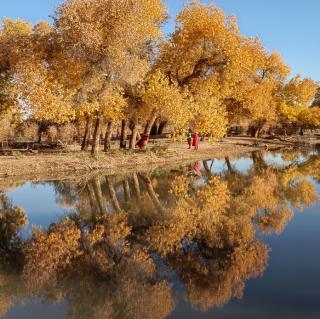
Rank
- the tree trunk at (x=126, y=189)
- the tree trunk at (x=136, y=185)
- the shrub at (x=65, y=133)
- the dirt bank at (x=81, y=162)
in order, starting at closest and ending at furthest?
the tree trunk at (x=126, y=189), the tree trunk at (x=136, y=185), the dirt bank at (x=81, y=162), the shrub at (x=65, y=133)

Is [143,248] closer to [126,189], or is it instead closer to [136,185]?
[126,189]

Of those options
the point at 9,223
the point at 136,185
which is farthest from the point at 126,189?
the point at 9,223

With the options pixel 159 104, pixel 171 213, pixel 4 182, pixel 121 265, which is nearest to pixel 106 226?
pixel 171 213

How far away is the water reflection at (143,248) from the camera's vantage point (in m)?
8.12

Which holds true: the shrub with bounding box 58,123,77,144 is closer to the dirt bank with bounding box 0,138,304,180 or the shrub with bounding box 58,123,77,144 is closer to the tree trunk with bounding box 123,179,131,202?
the dirt bank with bounding box 0,138,304,180

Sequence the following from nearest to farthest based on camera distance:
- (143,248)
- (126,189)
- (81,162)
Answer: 1. (143,248)
2. (126,189)
3. (81,162)

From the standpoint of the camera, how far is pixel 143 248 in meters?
11.1

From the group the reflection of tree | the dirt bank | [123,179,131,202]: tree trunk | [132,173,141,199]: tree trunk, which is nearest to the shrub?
the dirt bank

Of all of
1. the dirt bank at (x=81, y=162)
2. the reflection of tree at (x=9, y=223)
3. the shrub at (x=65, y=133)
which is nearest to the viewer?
the reflection of tree at (x=9, y=223)

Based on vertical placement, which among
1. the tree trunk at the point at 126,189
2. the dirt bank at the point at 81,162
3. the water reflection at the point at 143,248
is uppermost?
the dirt bank at the point at 81,162

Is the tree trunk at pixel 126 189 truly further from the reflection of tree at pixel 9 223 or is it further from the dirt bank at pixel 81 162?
the dirt bank at pixel 81 162

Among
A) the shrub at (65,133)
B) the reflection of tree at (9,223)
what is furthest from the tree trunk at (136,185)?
the shrub at (65,133)

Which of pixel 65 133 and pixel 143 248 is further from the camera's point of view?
pixel 65 133

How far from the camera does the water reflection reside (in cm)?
812
